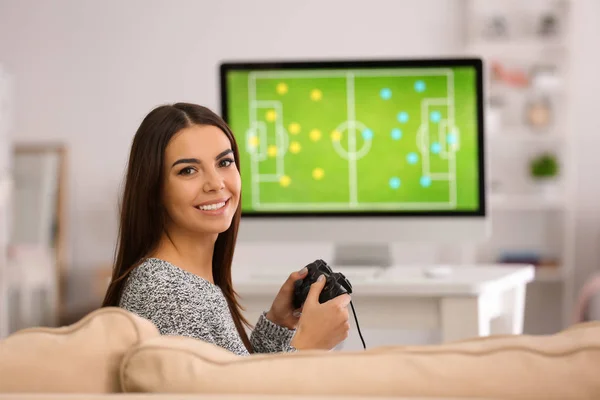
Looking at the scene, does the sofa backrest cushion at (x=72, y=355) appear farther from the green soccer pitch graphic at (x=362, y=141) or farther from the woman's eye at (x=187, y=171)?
the green soccer pitch graphic at (x=362, y=141)

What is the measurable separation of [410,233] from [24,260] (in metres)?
3.66

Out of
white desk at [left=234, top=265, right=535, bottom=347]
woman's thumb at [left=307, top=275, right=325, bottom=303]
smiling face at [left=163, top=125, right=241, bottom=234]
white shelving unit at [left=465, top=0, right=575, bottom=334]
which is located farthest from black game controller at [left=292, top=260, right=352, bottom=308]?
white shelving unit at [left=465, top=0, right=575, bottom=334]

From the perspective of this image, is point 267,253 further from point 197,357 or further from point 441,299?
point 197,357

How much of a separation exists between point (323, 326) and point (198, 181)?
288 millimetres

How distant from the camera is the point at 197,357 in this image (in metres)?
0.84

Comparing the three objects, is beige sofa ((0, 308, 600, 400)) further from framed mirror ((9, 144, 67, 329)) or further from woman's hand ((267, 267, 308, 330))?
framed mirror ((9, 144, 67, 329))

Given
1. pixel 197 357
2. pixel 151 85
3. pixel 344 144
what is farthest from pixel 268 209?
pixel 151 85

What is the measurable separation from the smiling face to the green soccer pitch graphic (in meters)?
1.32

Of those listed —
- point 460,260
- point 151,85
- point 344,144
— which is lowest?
point 460,260

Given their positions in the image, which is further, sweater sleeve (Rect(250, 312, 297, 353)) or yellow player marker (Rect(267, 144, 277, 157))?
yellow player marker (Rect(267, 144, 277, 157))

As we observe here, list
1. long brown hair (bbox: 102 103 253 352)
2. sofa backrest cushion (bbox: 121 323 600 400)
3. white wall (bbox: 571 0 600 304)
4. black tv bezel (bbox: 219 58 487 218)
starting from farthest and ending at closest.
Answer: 1. white wall (bbox: 571 0 600 304)
2. black tv bezel (bbox: 219 58 487 218)
3. long brown hair (bbox: 102 103 253 352)
4. sofa backrest cushion (bbox: 121 323 600 400)

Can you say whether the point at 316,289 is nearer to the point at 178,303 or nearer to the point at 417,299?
the point at 178,303

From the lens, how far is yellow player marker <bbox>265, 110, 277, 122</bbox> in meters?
2.78

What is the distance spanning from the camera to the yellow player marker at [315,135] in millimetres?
2768
